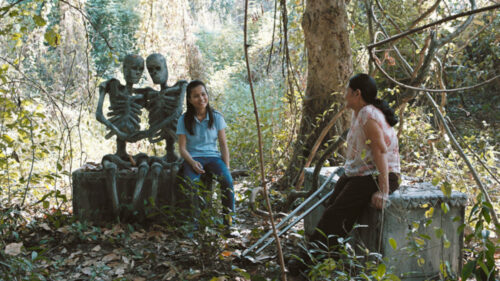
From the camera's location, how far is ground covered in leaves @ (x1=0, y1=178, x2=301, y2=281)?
294 cm

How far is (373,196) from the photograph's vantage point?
2861 mm

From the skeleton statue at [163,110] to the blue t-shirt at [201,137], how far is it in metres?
0.31

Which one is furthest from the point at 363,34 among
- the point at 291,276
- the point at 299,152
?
the point at 291,276

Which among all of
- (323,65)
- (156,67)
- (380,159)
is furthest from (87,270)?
(323,65)

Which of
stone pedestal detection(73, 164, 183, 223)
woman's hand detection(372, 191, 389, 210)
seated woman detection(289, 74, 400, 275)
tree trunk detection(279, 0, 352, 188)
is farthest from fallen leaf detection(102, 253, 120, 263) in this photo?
tree trunk detection(279, 0, 352, 188)

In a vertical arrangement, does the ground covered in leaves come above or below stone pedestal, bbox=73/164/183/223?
below

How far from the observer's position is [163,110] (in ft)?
14.5

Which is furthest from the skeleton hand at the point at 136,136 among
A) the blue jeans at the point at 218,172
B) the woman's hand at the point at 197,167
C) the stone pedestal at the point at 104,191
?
the woman's hand at the point at 197,167

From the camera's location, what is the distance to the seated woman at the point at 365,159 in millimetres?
2805

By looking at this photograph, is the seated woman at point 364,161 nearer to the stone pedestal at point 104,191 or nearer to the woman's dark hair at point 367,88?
the woman's dark hair at point 367,88

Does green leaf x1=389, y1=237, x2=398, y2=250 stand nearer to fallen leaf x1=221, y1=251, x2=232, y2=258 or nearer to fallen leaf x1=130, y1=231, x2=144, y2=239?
fallen leaf x1=221, y1=251, x2=232, y2=258

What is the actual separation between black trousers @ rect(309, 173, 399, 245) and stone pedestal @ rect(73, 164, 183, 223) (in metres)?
1.70

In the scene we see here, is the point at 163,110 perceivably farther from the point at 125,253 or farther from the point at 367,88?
the point at 367,88

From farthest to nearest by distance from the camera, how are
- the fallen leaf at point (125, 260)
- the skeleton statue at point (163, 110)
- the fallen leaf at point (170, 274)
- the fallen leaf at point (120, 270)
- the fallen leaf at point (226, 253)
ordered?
the skeleton statue at point (163, 110)
the fallen leaf at point (125, 260)
the fallen leaf at point (226, 253)
the fallen leaf at point (120, 270)
the fallen leaf at point (170, 274)
